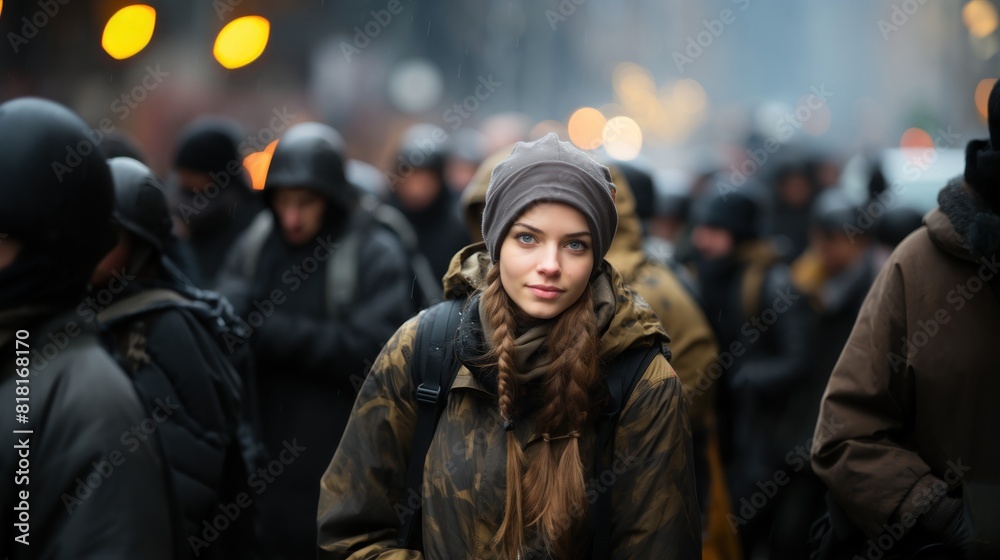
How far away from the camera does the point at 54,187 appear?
2.80 meters

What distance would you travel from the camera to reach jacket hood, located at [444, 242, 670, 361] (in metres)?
3.07

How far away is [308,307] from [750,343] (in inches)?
112

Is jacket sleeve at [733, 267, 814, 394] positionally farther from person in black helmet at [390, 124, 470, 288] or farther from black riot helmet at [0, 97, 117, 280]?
black riot helmet at [0, 97, 117, 280]

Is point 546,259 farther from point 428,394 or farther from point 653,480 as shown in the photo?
point 653,480

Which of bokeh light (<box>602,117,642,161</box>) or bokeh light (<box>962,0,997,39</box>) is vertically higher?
bokeh light (<box>602,117,642,161</box>)

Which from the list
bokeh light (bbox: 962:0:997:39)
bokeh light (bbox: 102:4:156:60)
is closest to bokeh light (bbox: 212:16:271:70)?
bokeh light (bbox: 102:4:156:60)

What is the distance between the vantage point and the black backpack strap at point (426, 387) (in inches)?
121

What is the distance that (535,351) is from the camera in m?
3.01

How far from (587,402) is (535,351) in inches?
7.5
